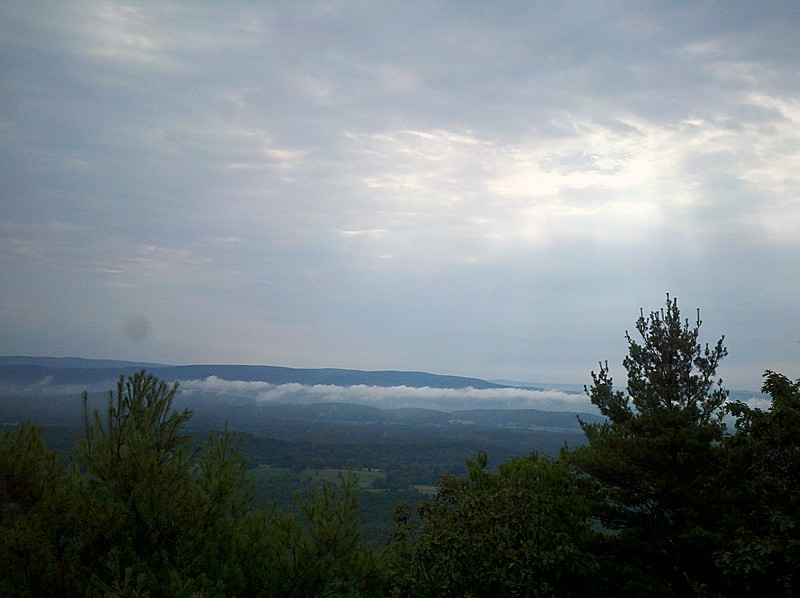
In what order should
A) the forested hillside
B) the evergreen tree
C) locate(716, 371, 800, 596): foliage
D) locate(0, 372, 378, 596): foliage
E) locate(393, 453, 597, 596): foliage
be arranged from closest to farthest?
locate(0, 372, 378, 596): foliage → the forested hillside → locate(716, 371, 800, 596): foliage → locate(393, 453, 597, 596): foliage → the evergreen tree

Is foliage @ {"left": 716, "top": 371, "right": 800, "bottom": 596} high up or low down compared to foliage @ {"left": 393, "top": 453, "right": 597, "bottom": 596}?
up

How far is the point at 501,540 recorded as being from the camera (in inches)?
471

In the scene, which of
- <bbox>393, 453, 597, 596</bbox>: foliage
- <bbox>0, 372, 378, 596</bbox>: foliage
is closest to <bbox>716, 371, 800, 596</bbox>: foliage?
<bbox>393, 453, 597, 596</bbox>: foliage

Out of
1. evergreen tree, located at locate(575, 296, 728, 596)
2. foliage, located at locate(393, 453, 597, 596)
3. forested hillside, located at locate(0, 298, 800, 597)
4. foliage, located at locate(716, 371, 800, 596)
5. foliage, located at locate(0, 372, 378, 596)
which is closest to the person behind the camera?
foliage, located at locate(0, 372, 378, 596)

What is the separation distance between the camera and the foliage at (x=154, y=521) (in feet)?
26.4

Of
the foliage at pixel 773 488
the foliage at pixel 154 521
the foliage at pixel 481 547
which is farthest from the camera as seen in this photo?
the foliage at pixel 481 547

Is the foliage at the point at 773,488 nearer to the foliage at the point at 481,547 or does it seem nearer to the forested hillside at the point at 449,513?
the forested hillside at the point at 449,513

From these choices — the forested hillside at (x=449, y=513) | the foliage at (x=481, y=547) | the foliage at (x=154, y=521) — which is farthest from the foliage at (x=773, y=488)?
the foliage at (x=154, y=521)

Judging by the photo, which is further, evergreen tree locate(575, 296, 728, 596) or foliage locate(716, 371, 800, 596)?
evergreen tree locate(575, 296, 728, 596)

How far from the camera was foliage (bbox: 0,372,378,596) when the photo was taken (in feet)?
26.4

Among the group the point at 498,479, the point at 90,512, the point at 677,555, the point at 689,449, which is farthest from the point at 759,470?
the point at 90,512

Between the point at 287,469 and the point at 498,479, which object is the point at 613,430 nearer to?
the point at 498,479

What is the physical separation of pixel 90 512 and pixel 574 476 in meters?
13.6

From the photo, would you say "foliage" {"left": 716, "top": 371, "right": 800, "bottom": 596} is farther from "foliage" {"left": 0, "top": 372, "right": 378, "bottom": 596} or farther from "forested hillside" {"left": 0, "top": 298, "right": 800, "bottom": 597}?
"foliage" {"left": 0, "top": 372, "right": 378, "bottom": 596}
